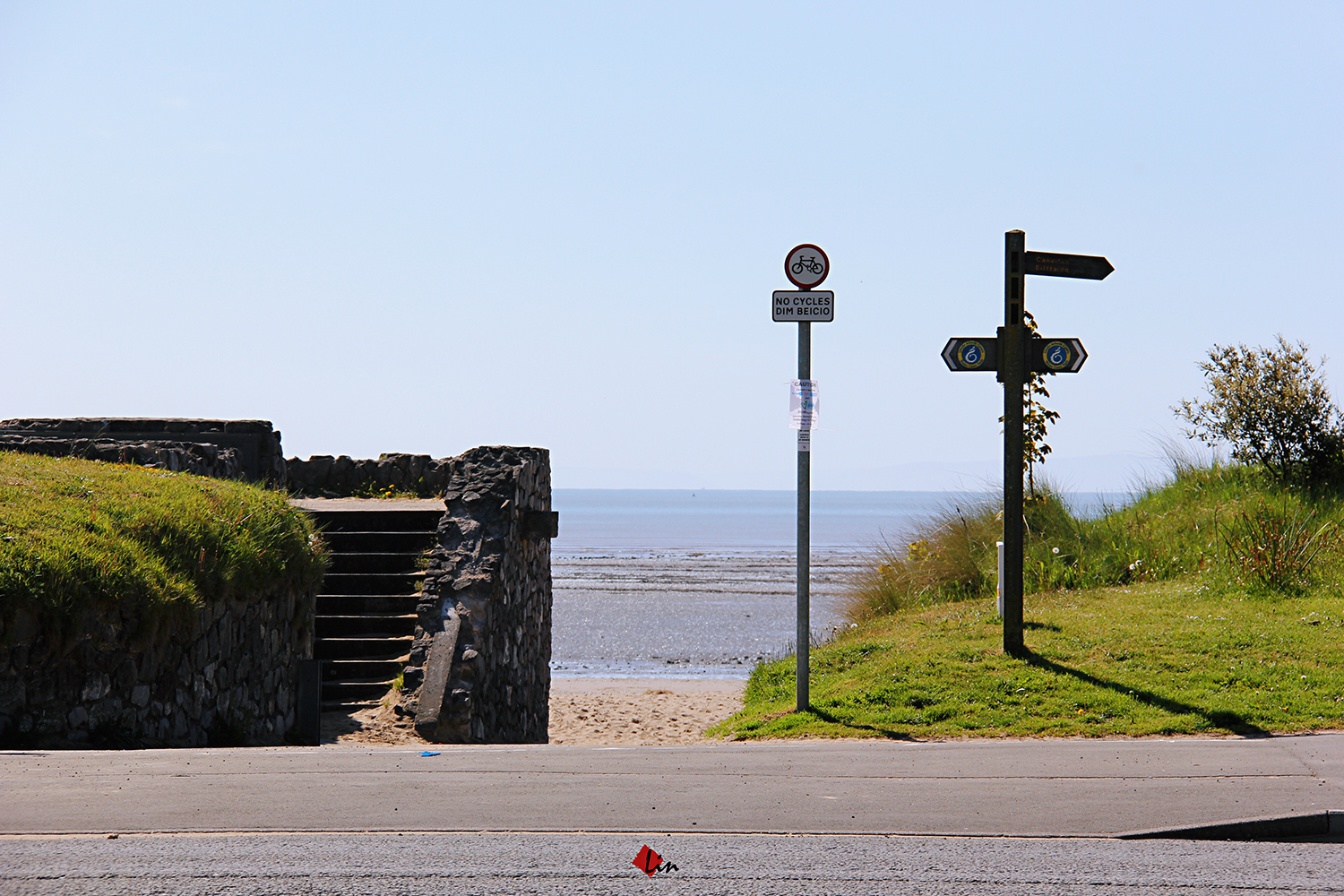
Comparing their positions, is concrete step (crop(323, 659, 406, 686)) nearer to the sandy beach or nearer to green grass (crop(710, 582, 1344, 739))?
the sandy beach

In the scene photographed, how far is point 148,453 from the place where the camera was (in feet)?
36.2

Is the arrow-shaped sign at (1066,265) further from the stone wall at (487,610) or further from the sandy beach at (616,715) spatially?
the stone wall at (487,610)

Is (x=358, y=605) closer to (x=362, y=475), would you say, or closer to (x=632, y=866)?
(x=362, y=475)

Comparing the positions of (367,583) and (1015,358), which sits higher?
(1015,358)

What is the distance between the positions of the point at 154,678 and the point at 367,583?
4424 millimetres

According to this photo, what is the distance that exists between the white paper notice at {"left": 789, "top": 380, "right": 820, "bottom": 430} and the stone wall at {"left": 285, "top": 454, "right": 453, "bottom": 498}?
9.73m

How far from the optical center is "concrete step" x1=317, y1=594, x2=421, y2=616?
37.3ft

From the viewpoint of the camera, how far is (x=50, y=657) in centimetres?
657

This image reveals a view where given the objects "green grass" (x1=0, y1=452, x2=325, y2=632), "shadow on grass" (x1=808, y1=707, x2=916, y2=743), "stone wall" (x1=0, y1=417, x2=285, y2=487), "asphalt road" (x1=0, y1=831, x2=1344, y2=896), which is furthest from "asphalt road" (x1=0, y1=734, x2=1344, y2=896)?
"stone wall" (x1=0, y1=417, x2=285, y2=487)

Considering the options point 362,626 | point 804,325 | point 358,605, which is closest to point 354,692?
point 362,626

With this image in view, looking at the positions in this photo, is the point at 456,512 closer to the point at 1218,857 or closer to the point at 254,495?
the point at 254,495

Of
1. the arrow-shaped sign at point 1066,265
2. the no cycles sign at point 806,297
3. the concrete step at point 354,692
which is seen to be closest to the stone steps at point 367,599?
the concrete step at point 354,692

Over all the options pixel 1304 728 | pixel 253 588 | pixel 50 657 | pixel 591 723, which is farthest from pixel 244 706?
pixel 1304 728

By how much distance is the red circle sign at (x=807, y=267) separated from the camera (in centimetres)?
813
